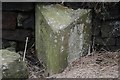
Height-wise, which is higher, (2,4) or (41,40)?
(2,4)

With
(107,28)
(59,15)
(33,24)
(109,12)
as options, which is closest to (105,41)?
(107,28)

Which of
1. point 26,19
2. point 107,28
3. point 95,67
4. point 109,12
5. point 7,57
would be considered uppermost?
point 109,12

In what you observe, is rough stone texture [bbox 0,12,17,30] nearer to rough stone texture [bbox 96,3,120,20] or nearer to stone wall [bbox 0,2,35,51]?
stone wall [bbox 0,2,35,51]

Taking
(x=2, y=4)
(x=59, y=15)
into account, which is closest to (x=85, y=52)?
(x=59, y=15)

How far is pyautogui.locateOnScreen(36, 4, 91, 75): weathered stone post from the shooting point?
421cm

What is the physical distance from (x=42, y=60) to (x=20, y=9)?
807mm

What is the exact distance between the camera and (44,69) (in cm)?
448

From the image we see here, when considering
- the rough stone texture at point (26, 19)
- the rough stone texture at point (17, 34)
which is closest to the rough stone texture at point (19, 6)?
the rough stone texture at point (26, 19)

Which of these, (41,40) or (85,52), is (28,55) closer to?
(41,40)

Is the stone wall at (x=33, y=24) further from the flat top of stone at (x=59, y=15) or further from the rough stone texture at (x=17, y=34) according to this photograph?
the flat top of stone at (x=59, y=15)

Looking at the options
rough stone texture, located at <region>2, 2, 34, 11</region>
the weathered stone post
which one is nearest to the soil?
the weathered stone post

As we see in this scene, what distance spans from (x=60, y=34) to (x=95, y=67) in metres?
0.62

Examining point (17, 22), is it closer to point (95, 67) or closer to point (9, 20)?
point (9, 20)

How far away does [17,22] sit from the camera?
15.7 feet
